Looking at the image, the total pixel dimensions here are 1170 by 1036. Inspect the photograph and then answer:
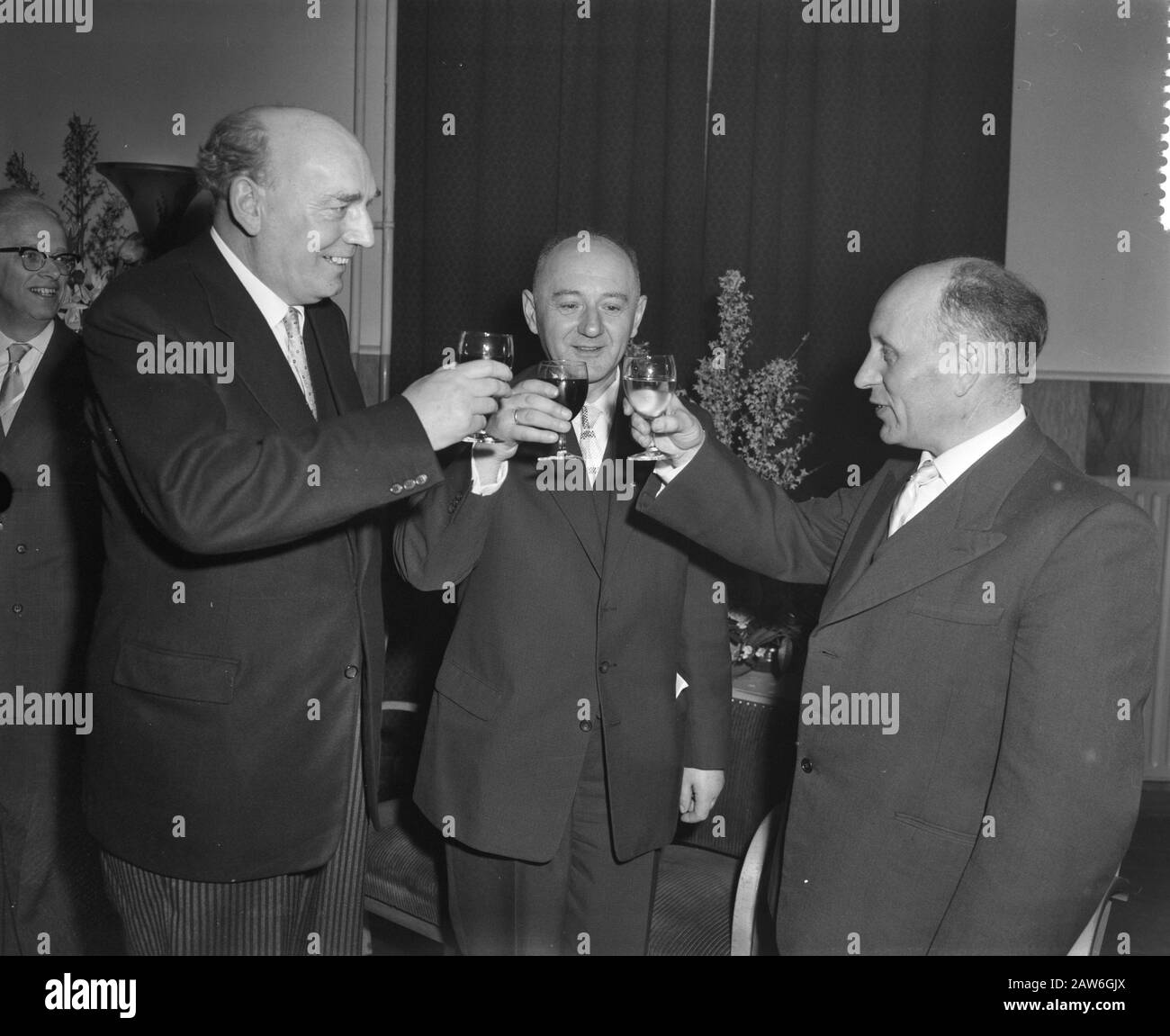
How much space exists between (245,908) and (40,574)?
4.18ft

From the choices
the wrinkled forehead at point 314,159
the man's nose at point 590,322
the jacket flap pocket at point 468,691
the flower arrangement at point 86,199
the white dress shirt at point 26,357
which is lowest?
the jacket flap pocket at point 468,691

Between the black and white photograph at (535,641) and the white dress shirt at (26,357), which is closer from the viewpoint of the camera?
the black and white photograph at (535,641)

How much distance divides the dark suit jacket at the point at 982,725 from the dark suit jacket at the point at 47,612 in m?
1.85

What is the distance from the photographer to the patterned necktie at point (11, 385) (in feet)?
8.84

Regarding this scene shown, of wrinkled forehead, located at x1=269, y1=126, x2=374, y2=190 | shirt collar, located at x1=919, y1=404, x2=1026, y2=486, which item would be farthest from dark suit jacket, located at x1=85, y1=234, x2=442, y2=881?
shirt collar, located at x1=919, y1=404, x2=1026, y2=486

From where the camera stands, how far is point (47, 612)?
270cm

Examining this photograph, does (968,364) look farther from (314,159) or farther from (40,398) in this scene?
(40,398)

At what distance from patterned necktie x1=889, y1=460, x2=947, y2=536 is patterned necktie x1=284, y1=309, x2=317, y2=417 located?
99cm

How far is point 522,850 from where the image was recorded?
2021 mm

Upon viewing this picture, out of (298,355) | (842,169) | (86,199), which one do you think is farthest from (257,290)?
(86,199)

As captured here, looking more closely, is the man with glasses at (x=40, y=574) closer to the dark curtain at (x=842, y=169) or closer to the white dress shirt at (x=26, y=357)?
the white dress shirt at (x=26, y=357)

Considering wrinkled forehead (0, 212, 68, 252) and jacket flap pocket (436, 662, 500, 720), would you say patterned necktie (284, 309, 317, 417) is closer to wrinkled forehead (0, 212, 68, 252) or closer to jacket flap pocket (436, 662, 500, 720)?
jacket flap pocket (436, 662, 500, 720)

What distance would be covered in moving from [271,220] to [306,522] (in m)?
0.52

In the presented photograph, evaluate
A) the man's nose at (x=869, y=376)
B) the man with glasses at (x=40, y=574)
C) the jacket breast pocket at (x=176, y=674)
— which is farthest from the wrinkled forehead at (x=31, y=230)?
the man's nose at (x=869, y=376)
